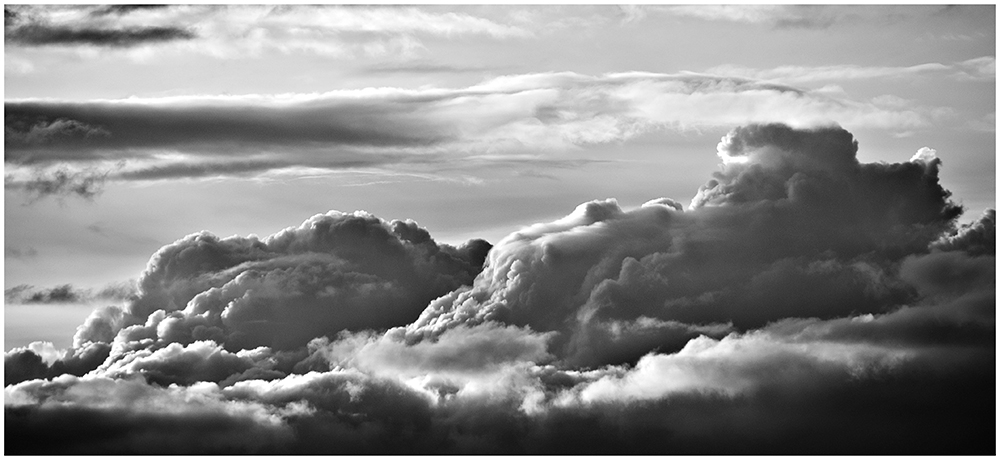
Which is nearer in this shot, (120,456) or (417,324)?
(120,456)

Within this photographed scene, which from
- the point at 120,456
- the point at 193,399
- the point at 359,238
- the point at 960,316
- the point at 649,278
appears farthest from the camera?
the point at 359,238

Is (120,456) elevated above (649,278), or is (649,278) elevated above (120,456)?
(649,278)

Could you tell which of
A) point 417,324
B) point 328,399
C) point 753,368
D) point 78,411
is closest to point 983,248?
point 753,368

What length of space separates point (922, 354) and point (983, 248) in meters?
7.84

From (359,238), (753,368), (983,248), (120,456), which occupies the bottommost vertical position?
(120,456)

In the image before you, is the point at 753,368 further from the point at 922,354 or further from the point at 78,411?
the point at 78,411

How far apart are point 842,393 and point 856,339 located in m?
2.74

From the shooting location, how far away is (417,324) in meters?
62.5

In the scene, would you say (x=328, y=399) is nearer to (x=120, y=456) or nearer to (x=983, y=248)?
(x=120, y=456)

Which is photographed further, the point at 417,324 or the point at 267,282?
the point at 267,282

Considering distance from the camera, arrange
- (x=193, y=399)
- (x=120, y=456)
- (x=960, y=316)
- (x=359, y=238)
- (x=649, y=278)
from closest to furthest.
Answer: (x=120, y=456), (x=960, y=316), (x=193, y=399), (x=649, y=278), (x=359, y=238)

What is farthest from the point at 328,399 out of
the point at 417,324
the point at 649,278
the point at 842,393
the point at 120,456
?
the point at 842,393

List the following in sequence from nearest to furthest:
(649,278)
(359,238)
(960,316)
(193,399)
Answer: (960,316), (193,399), (649,278), (359,238)

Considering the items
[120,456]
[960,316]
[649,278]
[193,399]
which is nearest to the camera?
[120,456]
